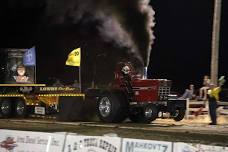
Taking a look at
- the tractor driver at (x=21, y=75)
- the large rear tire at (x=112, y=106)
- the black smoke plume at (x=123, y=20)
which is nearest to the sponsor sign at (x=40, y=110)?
the tractor driver at (x=21, y=75)

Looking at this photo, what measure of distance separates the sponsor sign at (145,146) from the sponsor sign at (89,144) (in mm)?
253

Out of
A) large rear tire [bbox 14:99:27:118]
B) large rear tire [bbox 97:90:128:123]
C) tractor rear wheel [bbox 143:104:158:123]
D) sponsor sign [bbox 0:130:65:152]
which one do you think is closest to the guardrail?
tractor rear wheel [bbox 143:104:158:123]

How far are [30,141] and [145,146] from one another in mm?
2241

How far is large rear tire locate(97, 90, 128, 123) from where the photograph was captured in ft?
60.6

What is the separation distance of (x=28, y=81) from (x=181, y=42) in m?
25.7

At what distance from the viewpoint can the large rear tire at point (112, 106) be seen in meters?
18.5

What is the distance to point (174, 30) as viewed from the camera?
48094 mm

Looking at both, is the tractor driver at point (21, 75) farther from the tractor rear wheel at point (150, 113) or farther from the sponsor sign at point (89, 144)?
the sponsor sign at point (89, 144)

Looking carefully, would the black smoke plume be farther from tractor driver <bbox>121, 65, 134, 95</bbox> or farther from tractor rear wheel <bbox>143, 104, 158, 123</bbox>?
tractor rear wheel <bbox>143, 104, 158, 123</bbox>

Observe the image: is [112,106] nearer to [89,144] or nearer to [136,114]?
[136,114]

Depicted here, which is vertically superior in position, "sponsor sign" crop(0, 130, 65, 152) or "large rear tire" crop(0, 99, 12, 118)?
"sponsor sign" crop(0, 130, 65, 152)

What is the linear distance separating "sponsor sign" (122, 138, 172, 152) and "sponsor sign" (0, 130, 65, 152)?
1162 millimetres

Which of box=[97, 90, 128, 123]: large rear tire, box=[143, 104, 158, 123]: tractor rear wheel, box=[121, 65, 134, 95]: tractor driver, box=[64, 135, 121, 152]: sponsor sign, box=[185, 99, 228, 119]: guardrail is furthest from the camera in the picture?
box=[185, 99, 228, 119]: guardrail

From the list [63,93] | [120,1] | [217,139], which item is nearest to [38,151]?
[217,139]
